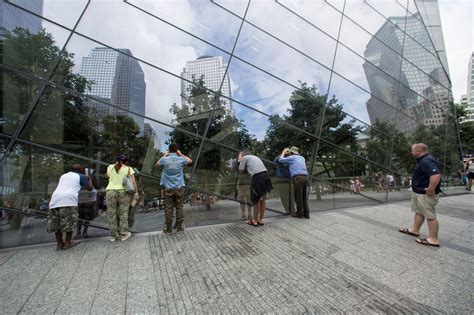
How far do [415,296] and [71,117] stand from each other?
584 cm

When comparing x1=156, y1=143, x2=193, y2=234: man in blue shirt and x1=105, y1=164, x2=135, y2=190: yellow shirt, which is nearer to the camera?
x1=105, y1=164, x2=135, y2=190: yellow shirt

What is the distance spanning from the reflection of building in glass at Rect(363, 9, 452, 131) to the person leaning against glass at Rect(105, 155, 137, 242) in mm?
8495

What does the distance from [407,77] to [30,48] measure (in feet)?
43.6

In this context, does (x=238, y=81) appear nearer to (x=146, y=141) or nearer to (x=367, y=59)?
(x=146, y=141)

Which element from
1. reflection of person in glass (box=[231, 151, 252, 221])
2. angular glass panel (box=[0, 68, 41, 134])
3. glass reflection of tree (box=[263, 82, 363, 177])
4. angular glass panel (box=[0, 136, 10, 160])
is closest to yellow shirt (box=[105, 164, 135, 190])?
angular glass panel (box=[0, 136, 10, 160])

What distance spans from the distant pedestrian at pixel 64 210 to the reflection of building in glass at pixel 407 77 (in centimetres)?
918

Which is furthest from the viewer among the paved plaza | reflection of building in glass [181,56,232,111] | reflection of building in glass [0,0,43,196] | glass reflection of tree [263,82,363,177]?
glass reflection of tree [263,82,363,177]

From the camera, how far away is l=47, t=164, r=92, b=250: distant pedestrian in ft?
9.93

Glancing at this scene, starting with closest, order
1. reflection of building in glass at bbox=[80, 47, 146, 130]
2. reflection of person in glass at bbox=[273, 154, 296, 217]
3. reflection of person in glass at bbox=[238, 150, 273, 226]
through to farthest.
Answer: reflection of person in glass at bbox=[238, 150, 273, 226] < reflection of building in glass at bbox=[80, 47, 146, 130] < reflection of person in glass at bbox=[273, 154, 296, 217]

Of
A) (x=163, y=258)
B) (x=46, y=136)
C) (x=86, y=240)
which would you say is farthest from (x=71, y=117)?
(x=163, y=258)

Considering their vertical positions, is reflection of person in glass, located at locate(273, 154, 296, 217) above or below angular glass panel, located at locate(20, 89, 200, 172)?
below

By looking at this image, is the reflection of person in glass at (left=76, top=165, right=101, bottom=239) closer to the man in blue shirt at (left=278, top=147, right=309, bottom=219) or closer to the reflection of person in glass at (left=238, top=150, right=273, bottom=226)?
the reflection of person in glass at (left=238, top=150, right=273, bottom=226)

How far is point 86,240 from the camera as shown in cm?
351

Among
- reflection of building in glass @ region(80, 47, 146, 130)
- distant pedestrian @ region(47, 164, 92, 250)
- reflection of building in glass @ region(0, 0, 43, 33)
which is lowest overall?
distant pedestrian @ region(47, 164, 92, 250)
